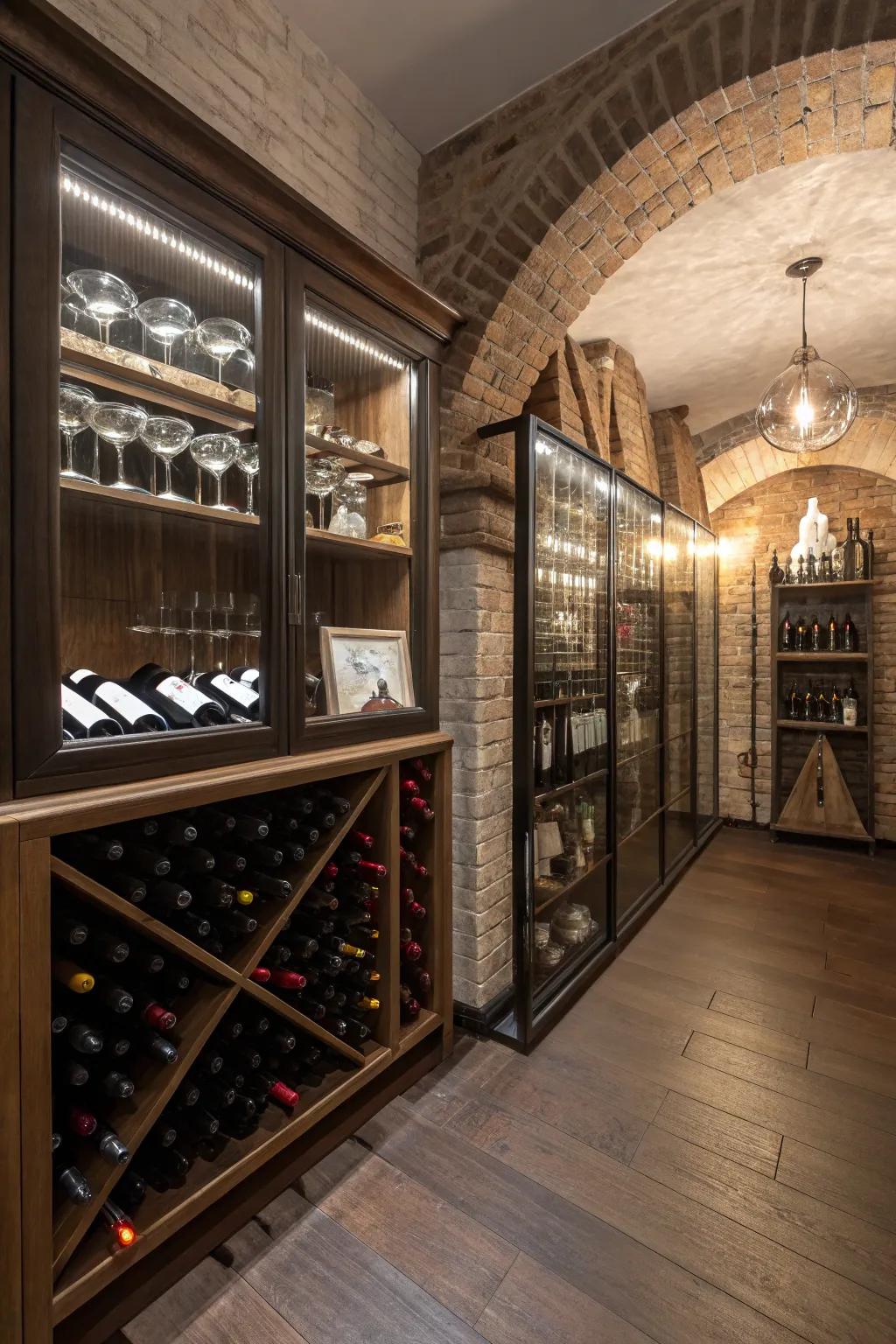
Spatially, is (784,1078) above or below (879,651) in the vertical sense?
below

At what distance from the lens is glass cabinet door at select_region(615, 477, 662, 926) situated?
10.9 feet

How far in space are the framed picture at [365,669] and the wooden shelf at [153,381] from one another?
23.9 inches

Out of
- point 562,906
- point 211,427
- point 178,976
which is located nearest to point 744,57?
point 211,427

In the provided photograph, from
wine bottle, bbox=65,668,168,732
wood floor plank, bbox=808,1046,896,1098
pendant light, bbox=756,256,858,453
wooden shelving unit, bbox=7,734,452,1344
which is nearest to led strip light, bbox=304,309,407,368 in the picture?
wine bottle, bbox=65,668,168,732

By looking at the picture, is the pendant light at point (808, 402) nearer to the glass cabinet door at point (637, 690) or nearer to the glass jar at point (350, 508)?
the glass cabinet door at point (637, 690)

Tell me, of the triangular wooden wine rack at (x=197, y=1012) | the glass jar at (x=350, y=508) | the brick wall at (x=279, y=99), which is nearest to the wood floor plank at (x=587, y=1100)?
the triangular wooden wine rack at (x=197, y=1012)

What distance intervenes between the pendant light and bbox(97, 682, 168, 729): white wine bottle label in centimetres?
315

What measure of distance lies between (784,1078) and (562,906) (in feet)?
3.36

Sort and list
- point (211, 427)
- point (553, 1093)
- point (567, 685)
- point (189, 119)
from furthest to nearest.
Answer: point (567, 685) → point (553, 1093) → point (211, 427) → point (189, 119)

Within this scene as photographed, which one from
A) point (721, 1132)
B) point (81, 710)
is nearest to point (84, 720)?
point (81, 710)

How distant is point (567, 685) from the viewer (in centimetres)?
275

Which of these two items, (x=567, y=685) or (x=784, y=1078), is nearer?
(x=784, y=1078)

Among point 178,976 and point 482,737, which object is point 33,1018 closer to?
point 178,976

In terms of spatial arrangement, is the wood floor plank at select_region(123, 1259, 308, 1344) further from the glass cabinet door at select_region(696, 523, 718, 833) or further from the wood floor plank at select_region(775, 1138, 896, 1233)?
the glass cabinet door at select_region(696, 523, 718, 833)
